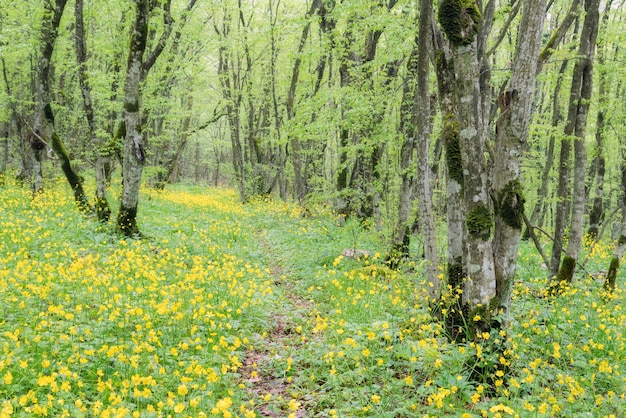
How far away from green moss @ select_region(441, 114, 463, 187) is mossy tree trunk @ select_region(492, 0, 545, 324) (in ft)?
1.81

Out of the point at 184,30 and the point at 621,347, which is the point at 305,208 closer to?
the point at 184,30

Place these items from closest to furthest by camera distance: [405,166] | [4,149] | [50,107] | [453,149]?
[453,149] < [405,166] < [50,107] < [4,149]

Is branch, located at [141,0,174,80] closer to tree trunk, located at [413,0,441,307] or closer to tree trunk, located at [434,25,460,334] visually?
tree trunk, located at [413,0,441,307]

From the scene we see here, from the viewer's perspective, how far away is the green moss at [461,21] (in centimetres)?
465

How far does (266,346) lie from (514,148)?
168 inches

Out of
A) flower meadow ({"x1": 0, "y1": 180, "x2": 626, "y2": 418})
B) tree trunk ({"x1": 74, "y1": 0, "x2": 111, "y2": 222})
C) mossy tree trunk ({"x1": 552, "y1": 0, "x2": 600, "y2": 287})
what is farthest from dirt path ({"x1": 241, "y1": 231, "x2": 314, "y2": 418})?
tree trunk ({"x1": 74, "y1": 0, "x2": 111, "y2": 222})

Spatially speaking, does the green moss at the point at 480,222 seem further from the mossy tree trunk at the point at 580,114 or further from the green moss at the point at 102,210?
the green moss at the point at 102,210

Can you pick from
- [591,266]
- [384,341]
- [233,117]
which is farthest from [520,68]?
[233,117]

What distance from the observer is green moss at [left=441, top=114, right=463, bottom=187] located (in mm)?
5156

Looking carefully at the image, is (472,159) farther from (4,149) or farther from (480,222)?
(4,149)

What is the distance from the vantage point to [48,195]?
14500 millimetres

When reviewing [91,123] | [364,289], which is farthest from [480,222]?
[91,123]

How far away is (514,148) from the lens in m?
4.63

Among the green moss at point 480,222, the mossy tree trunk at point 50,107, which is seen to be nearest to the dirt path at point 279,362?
the green moss at point 480,222
